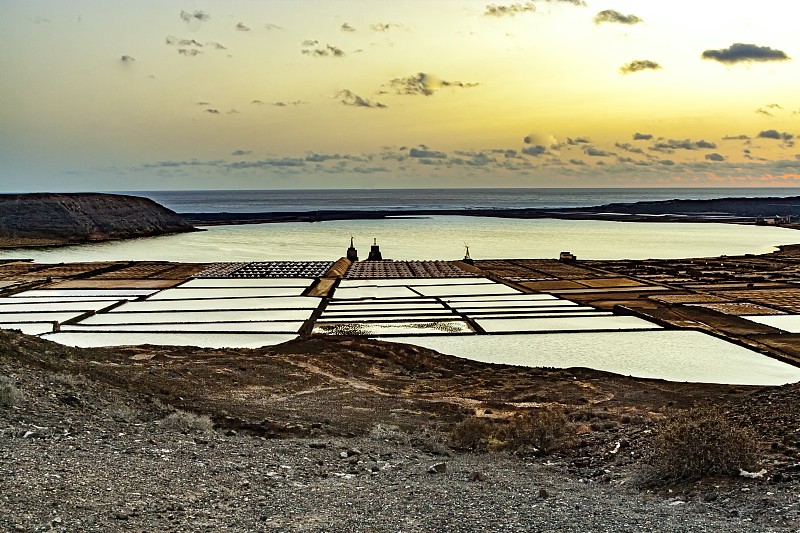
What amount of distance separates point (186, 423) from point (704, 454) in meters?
6.65

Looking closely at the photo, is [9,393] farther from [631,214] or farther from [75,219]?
[631,214]

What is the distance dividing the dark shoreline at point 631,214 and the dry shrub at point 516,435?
273 ft

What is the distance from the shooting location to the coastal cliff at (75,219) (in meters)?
65.4

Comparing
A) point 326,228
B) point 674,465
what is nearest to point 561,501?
point 674,465

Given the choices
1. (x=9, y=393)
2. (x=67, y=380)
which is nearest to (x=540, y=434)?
(x=67, y=380)

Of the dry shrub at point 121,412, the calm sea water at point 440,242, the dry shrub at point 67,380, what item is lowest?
the dry shrub at point 121,412

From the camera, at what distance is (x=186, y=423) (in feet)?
32.9

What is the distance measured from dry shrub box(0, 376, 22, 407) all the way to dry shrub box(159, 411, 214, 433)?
6.53ft

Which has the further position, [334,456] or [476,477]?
[334,456]

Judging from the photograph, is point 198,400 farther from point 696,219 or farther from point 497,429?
point 696,219

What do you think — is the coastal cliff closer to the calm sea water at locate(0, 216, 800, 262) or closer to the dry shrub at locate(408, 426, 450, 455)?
the calm sea water at locate(0, 216, 800, 262)

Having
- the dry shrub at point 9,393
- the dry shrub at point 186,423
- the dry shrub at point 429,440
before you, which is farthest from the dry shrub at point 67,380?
the dry shrub at point 429,440

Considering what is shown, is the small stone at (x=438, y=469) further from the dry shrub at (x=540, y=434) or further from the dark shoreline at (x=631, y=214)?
the dark shoreline at (x=631, y=214)

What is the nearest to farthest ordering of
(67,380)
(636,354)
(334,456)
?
(334,456) < (67,380) < (636,354)
